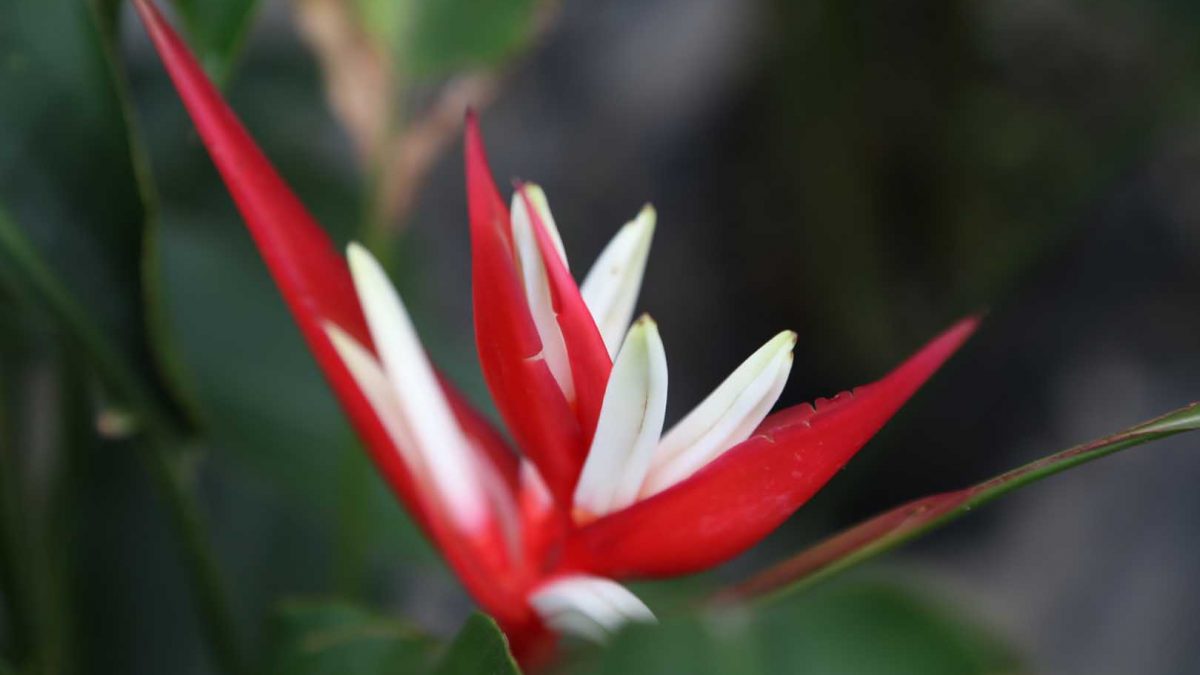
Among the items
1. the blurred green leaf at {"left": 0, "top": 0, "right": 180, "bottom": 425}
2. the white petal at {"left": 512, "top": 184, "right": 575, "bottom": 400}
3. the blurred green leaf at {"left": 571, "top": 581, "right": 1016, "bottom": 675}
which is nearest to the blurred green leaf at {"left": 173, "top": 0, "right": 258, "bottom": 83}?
the blurred green leaf at {"left": 0, "top": 0, "right": 180, "bottom": 425}

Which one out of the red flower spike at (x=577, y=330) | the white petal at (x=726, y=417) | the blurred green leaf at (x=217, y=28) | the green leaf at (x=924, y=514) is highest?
the blurred green leaf at (x=217, y=28)

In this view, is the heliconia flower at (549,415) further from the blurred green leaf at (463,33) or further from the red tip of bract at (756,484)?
the blurred green leaf at (463,33)

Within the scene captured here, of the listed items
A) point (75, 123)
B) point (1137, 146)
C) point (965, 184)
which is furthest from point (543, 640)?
point (965, 184)

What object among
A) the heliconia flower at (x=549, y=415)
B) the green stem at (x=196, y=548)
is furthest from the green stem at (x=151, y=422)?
the heliconia flower at (x=549, y=415)

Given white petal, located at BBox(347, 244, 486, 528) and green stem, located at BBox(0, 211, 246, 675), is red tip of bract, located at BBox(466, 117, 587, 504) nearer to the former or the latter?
white petal, located at BBox(347, 244, 486, 528)

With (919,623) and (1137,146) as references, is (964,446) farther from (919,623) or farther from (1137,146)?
(919,623)
